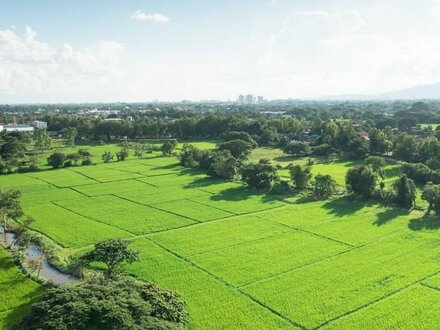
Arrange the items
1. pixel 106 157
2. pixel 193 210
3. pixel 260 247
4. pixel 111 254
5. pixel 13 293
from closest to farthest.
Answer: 1. pixel 13 293
2. pixel 111 254
3. pixel 260 247
4. pixel 193 210
5. pixel 106 157

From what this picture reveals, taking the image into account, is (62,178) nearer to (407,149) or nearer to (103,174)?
(103,174)

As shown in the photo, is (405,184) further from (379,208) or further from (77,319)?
(77,319)

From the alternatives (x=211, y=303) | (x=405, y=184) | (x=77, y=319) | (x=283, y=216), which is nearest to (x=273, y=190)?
(x=283, y=216)

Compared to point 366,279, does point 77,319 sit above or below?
above

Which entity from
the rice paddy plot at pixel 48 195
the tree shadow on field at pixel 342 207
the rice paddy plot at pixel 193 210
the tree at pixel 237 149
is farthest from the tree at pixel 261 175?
the rice paddy plot at pixel 48 195

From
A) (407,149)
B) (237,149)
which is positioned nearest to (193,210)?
(237,149)

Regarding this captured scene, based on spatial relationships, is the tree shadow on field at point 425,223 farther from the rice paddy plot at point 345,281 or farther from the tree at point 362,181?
the tree at point 362,181

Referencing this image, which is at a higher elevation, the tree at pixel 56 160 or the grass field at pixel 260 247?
the tree at pixel 56 160
